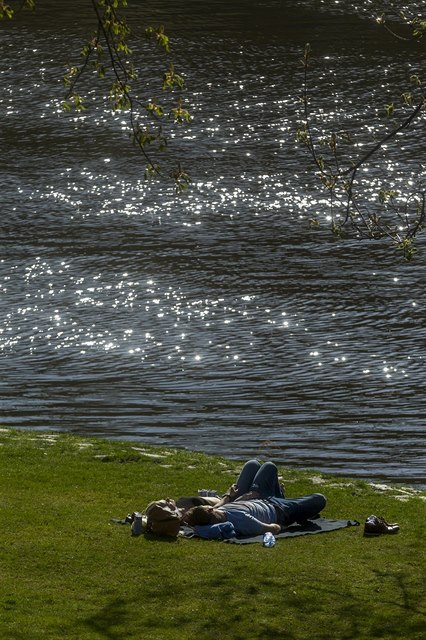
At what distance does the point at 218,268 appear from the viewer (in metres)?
24.7

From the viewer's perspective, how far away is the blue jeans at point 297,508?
455 inches

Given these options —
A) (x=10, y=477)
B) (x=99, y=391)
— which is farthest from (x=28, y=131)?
(x=10, y=477)

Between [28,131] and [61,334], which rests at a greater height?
[28,131]

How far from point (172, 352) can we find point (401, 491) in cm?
787

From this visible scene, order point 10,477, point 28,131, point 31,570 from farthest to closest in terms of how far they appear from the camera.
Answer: point 28,131
point 10,477
point 31,570

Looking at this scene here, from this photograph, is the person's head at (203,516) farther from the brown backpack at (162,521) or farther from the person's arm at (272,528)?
the person's arm at (272,528)

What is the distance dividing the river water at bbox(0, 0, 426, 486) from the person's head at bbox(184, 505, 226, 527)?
441cm

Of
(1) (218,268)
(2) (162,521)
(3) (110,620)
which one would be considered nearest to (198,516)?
(2) (162,521)

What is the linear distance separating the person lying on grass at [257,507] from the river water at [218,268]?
132 inches

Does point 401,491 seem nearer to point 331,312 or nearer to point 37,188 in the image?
point 331,312

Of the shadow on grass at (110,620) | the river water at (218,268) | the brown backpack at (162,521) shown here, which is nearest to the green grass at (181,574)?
the shadow on grass at (110,620)

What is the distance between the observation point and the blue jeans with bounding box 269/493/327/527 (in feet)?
37.9

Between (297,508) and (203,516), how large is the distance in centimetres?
100

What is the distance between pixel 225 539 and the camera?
11008 millimetres
